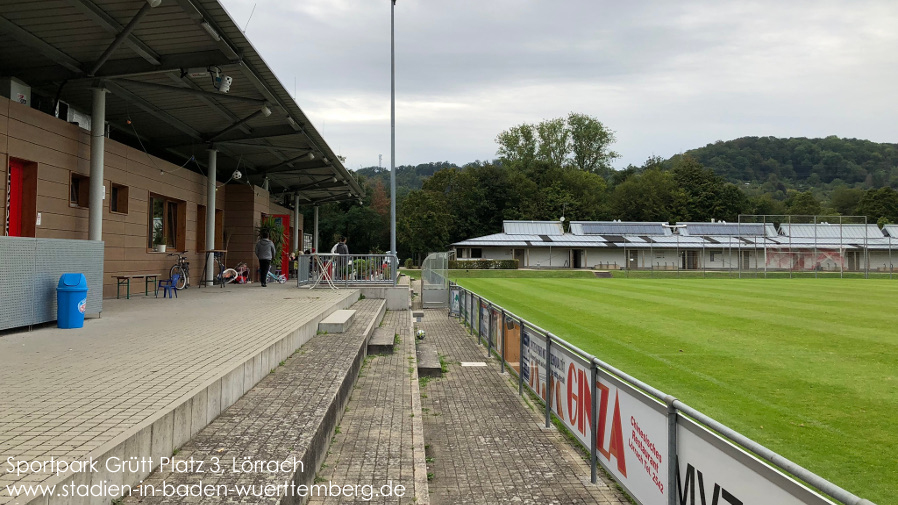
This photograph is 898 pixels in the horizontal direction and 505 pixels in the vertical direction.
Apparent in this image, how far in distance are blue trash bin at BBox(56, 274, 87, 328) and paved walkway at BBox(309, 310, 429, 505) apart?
13.7 ft

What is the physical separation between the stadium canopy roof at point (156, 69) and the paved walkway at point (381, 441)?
6283mm

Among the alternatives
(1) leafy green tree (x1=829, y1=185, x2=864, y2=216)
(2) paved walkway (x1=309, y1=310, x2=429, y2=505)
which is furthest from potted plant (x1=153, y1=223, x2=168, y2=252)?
(1) leafy green tree (x1=829, y1=185, x2=864, y2=216)

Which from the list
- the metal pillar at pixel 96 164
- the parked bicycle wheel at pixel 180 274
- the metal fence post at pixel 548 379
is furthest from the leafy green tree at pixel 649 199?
the metal fence post at pixel 548 379

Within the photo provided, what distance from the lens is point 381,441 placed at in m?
5.58

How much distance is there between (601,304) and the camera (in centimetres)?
2139

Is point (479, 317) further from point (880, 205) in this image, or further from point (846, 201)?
point (846, 201)

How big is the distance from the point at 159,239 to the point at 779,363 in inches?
615

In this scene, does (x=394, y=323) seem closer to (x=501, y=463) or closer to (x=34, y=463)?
(x=501, y=463)

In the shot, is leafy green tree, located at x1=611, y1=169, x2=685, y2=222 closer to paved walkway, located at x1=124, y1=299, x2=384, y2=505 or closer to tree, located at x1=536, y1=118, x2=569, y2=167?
tree, located at x1=536, y1=118, x2=569, y2=167

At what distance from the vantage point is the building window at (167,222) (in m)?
16.7

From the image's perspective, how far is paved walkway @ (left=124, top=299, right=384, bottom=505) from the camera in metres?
3.52

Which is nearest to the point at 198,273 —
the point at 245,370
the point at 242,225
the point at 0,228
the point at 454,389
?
the point at 242,225

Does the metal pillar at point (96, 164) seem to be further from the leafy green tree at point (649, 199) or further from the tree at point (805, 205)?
the tree at point (805, 205)

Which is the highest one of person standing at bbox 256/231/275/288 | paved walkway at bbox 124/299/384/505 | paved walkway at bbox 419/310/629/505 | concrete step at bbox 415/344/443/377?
person standing at bbox 256/231/275/288
